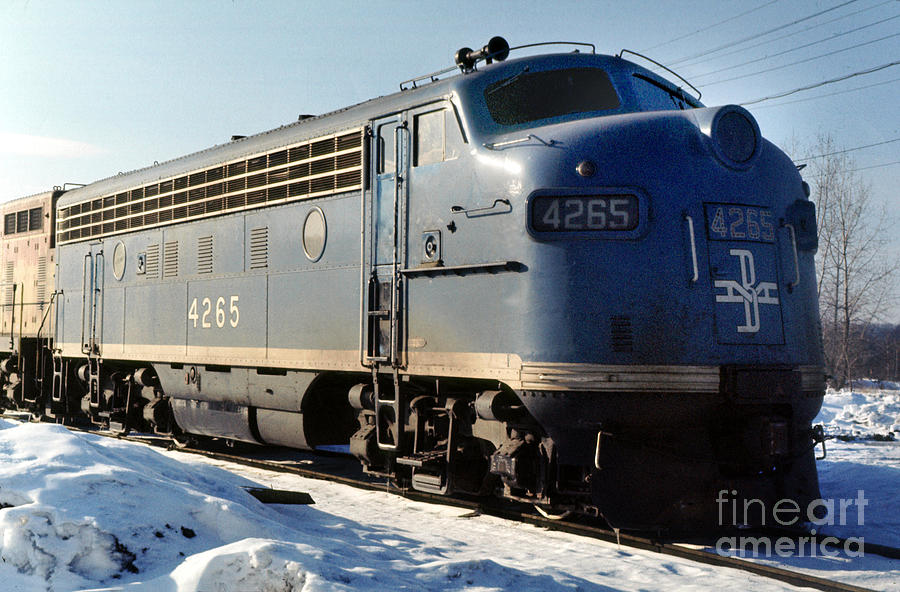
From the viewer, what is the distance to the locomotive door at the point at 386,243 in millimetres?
8000

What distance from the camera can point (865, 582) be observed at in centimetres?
578

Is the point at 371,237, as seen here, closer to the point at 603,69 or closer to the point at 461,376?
the point at 461,376

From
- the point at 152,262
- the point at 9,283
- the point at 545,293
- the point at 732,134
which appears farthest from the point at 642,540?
the point at 9,283

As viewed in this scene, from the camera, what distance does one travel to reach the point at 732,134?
698cm

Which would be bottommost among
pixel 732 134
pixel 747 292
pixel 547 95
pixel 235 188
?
pixel 747 292

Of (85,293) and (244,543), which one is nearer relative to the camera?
(244,543)

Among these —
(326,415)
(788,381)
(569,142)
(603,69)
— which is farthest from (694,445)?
(326,415)

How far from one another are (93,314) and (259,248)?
5149 millimetres

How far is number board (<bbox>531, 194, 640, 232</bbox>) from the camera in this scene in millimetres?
6641

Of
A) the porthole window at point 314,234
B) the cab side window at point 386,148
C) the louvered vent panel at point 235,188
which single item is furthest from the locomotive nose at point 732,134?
the porthole window at point 314,234

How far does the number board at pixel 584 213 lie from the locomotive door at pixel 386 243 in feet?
5.55

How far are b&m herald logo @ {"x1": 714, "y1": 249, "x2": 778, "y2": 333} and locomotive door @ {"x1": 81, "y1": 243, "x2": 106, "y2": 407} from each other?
10.2 m

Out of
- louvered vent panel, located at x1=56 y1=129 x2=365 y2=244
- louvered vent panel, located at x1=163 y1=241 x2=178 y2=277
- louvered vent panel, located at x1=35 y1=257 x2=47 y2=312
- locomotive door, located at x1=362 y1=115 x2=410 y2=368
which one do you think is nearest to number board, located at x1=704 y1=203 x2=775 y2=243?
locomotive door, located at x1=362 y1=115 x2=410 y2=368

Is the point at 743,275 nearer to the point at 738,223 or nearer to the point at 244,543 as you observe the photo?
the point at 738,223
